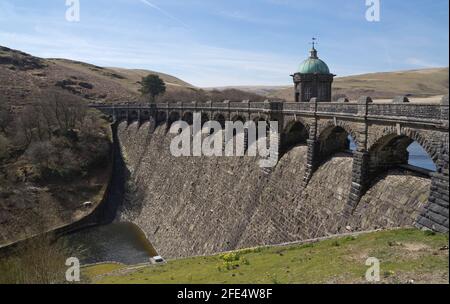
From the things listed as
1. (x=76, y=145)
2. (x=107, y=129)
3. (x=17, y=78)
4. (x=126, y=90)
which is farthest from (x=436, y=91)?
(x=17, y=78)

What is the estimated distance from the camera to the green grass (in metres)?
13.5

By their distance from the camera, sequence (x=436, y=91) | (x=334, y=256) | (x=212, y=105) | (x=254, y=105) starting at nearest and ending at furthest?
1. (x=334, y=256)
2. (x=254, y=105)
3. (x=212, y=105)
4. (x=436, y=91)

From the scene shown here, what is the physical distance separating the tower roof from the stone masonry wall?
39.5ft

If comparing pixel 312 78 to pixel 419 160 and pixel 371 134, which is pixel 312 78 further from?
pixel 419 160

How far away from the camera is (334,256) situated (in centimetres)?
1658

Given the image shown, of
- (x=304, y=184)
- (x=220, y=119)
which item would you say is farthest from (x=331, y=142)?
(x=220, y=119)

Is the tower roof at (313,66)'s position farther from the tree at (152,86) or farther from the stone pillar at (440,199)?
the tree at (152,86)

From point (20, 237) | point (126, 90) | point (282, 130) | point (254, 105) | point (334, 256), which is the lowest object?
point (20, 237)

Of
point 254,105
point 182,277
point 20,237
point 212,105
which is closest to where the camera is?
point 182,277

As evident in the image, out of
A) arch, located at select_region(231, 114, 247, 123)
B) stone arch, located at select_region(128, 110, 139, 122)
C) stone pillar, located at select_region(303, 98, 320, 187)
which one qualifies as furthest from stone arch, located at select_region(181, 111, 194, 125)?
stone pillar, located at select_region(303, 98, 320, 187)

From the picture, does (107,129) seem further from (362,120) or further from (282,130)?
(362,120)

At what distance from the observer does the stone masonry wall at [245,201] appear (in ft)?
69.9

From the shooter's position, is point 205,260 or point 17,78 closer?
point 205,260

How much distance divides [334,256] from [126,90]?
509 ft
